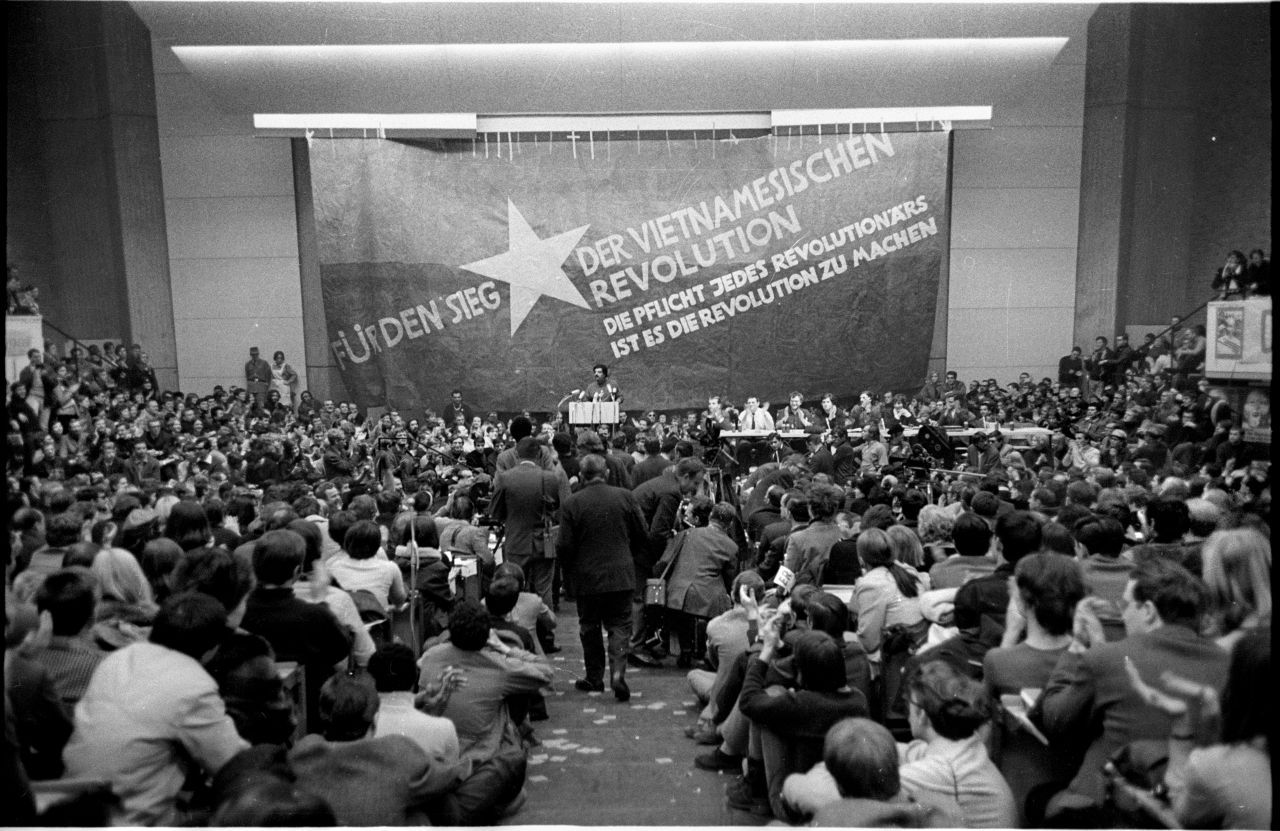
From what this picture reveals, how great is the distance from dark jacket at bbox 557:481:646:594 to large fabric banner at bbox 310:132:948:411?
28.3ft

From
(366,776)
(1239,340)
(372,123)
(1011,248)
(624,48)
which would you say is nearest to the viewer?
(366,776)

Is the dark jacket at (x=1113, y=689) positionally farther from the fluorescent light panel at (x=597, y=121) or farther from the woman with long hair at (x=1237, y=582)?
the fluorescent light panel at (x=597, y=121)

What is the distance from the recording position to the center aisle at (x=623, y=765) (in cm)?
341

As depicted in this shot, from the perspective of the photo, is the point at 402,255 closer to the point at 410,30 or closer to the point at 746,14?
the point at 410,30

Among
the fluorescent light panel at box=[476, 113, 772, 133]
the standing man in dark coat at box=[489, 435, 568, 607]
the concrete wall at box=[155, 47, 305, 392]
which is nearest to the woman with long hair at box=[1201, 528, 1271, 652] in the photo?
the standing man in dark coat at box=[489, 435, 568, 607]

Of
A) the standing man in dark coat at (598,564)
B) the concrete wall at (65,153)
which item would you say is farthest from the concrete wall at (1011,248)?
the concrete wall at (65,153)

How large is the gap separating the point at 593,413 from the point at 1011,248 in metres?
7.22

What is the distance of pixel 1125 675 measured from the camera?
8.90 feet

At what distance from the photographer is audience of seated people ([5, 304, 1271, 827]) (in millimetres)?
2629

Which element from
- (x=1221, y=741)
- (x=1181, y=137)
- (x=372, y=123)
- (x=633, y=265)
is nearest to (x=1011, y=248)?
(x=633, y=265)

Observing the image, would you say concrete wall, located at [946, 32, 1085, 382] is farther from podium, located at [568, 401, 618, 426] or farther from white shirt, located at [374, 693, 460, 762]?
white shirt, located at [374, 693, 460, 762]

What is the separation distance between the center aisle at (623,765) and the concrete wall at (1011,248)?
10.9 m

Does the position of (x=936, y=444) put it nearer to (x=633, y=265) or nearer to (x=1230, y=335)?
(x=633, y=265)

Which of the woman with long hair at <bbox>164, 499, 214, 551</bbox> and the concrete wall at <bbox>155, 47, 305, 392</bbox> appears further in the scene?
the concrete wall at <bbox>155, 47, 305, 392</bbox>
